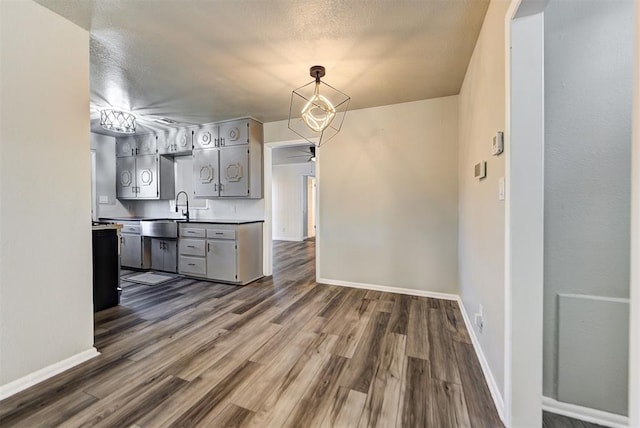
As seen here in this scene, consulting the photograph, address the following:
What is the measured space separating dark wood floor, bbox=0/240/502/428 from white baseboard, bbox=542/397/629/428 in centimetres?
Answer: 32

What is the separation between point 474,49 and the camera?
2.19 m

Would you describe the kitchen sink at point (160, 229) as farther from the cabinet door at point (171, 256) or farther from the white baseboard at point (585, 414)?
the white baseboard at point (585, 414)

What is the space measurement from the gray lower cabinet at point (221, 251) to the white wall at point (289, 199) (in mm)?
4040

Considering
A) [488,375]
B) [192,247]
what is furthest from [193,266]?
[488,375]

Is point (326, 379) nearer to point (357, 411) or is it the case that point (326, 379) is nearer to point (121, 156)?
point (357, 411)

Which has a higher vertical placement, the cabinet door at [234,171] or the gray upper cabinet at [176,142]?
the gray upper cabinet at [176,142]

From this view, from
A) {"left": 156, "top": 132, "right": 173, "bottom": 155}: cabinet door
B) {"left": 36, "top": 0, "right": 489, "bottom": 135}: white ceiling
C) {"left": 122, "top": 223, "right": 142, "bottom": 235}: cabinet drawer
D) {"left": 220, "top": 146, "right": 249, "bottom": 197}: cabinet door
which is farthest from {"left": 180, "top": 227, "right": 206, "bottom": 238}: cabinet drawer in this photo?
{"left": 36, "top": 0, "right": 489, "bottom": 135}: white ceiling

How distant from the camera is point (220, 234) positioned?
12.6 feet

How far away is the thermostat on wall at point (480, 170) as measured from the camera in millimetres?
1840

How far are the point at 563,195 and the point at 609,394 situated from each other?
1054 mm

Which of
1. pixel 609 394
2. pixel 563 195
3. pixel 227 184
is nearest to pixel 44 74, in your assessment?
pixel 227 184

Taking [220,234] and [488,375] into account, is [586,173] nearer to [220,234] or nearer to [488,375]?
[488,375]

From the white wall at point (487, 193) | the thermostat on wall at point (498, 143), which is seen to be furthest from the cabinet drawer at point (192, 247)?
the thermostat on wall at point (498, 143)

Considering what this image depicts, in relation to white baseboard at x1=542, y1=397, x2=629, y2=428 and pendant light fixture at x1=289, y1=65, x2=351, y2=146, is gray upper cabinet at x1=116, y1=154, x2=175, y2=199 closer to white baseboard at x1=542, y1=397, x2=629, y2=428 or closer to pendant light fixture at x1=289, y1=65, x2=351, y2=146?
pendant light fixture at x1=289, y1=65, x2=351, y2=146
